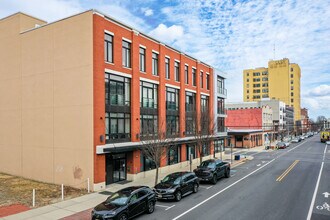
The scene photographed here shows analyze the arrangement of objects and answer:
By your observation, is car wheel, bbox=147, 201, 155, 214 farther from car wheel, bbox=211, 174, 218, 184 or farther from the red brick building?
car wheel, bbox=211, 174, 218, 184

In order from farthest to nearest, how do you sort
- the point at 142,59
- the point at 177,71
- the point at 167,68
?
the point at 177,71 → the point at 167,68 → the point at 142,59

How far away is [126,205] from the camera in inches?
550

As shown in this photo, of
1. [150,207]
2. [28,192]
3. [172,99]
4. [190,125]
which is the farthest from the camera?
[190,125]

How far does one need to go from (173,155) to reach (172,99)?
661cm

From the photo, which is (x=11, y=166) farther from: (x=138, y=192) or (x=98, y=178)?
(x=138, y=192)

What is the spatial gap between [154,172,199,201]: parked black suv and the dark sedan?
6.28ft

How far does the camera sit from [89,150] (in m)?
21.1

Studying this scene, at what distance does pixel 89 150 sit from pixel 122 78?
23.8 feet

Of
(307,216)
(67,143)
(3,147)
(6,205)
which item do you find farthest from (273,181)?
(3,147)

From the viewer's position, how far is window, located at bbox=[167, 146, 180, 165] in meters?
31.0

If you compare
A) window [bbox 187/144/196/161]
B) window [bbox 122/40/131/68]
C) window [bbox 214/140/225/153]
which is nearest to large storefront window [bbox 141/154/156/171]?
window [bbox 187/144/196/161]

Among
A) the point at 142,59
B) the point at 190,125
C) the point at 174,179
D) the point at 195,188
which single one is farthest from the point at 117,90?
the point at 190,125

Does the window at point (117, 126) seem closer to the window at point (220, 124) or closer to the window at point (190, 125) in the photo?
the window at point (190, 125)

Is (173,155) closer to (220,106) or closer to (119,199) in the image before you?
(220,106)
